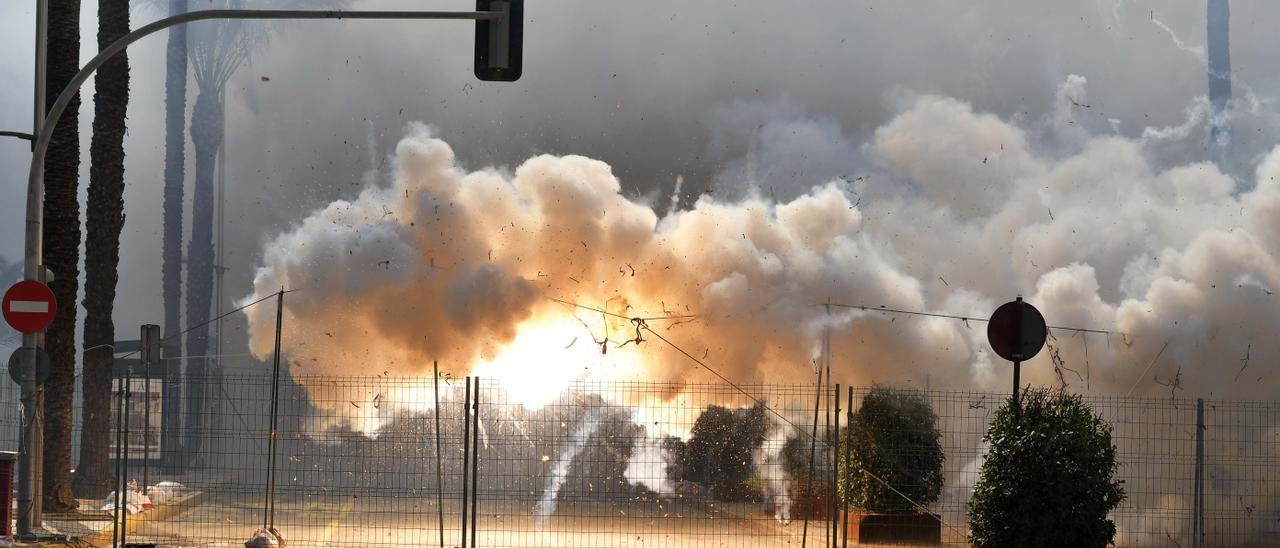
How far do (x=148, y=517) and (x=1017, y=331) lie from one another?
12001 mm

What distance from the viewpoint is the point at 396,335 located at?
2148 centimetres

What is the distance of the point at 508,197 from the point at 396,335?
10.7 ft

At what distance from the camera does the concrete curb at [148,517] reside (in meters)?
14.7

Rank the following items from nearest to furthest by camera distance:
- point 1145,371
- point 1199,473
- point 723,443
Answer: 1. point 1199,473
2. point 1145,371
3. point 723,443

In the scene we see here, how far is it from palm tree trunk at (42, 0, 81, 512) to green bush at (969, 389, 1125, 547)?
12.9 metres

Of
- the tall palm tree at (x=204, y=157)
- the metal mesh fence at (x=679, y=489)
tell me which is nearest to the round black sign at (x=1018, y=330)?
the metal mesh fence at (x=679, y=489)

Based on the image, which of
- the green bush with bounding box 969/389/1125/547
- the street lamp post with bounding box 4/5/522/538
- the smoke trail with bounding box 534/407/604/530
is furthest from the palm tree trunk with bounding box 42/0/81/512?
the green bush with bounding box 969/389/1125/547

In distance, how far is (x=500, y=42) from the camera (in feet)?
39.4

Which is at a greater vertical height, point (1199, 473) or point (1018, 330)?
point (1018, 330)

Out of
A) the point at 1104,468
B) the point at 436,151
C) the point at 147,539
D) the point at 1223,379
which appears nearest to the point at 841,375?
the point at 1223,379

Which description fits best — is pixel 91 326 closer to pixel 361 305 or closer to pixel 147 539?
pixel 361 305

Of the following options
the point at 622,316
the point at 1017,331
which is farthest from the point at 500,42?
the point at 622,316

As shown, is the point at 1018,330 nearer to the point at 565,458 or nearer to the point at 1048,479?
the point at 1048,479

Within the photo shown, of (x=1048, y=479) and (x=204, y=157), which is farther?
(x=204, y=157)
